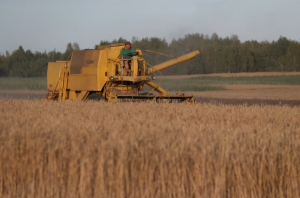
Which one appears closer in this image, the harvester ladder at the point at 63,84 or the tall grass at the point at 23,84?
the harvester ladder at the point at 63,84

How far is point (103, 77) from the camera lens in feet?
40.6

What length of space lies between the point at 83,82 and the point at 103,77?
807 mm

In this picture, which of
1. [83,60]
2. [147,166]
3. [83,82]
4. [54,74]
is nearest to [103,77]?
[83,82]

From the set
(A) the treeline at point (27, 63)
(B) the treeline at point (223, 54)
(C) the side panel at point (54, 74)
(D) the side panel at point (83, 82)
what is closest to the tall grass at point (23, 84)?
(A) the treeline at point (27, 63)

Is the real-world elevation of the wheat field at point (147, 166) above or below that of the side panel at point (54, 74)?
below

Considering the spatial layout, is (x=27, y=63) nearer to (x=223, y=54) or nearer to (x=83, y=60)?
(x=223, y=54)

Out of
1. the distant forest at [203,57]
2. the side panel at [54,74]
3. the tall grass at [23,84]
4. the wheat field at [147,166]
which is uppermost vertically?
the distant forest at [203,57]

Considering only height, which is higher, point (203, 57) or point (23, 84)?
point (203, 57)

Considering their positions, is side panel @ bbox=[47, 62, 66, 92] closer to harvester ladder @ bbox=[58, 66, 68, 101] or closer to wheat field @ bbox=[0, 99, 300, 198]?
harvester ladder @ bbox=[58, 66, 68, 101]

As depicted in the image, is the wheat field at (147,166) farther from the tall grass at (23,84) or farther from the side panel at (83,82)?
the tall grass at (23,84)

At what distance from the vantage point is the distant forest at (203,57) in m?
36.6

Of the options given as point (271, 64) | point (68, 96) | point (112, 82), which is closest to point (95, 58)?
point (112, 82)

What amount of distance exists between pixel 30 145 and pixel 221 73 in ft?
158

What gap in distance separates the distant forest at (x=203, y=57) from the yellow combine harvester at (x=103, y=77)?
13593 mm
